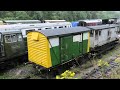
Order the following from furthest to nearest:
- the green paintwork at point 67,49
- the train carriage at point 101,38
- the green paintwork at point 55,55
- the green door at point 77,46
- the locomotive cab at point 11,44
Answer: the train carriage at point 101,38 < the green door at point 77,46 < the locomotive cab at point 11,44 < the green paintwork at point 67,49 < the green paintwork at point 55,55

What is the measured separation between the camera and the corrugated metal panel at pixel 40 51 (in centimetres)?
1066

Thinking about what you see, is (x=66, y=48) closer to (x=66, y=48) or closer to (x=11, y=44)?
(x=66, y=48)

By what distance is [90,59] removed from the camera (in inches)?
615

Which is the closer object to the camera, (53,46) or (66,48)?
(53,46)

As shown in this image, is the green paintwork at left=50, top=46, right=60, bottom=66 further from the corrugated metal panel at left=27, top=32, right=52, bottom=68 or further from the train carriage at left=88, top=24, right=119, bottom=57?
the train carriage at left=88, top=24, right=119, bottom=57

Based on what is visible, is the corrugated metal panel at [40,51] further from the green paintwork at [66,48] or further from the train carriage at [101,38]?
the train carriage at [101,38]

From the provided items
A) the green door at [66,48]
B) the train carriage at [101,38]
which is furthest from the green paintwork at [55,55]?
the train carriage at [101,38]

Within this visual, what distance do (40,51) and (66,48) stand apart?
2.08 meters

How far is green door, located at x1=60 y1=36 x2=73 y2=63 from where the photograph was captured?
38.7 ft

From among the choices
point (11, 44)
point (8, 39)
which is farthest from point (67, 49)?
point (8, 39)

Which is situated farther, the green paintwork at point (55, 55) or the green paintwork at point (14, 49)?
the green paintwork at point (14, 49)

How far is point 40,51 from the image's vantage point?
11.1 m

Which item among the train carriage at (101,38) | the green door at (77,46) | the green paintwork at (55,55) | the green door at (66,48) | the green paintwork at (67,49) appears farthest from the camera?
the train carriage at (101,38)
